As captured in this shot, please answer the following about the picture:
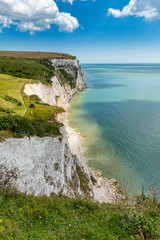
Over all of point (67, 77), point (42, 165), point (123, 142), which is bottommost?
point (123, 142)

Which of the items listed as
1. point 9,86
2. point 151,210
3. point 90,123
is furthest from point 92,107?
point 151,210

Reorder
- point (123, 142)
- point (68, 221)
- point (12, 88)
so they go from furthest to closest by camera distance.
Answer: point (12, 88) < point (123, 142) < point (68, 221)

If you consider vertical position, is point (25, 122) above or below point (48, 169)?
above

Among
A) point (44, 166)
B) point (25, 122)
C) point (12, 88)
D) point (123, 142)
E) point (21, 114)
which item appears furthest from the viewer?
point (12, 88)

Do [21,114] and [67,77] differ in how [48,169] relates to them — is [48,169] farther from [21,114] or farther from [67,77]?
[67,77]

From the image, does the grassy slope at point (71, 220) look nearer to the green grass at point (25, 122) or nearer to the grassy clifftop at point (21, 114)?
the green grass at point (25, 122)

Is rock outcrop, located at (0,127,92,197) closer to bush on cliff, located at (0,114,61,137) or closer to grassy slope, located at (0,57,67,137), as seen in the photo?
bush on cliff, located at (0,114,61,137)

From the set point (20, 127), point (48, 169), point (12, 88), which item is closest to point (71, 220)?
point (48, 169)

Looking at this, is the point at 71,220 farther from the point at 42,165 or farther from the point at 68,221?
the point at 42,165

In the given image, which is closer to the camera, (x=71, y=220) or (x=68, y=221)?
(x=68, y=221)
